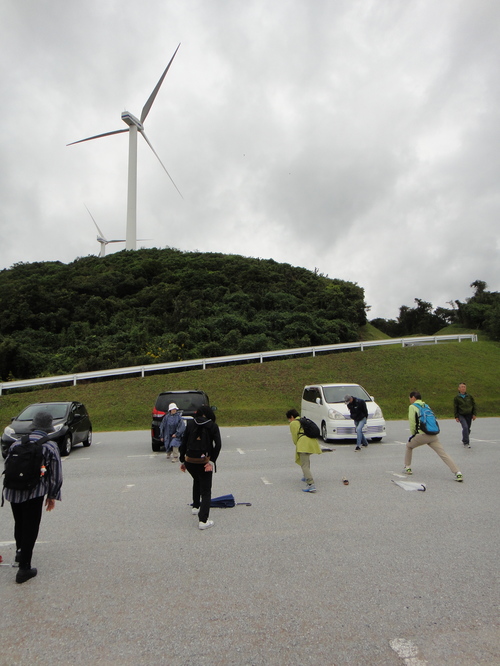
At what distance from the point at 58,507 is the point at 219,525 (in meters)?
2.64

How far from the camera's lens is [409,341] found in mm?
35500

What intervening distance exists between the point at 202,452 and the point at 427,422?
4163 mm

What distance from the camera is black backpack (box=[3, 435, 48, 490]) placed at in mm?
4141

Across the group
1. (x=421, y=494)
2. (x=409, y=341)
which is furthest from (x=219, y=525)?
(x=409, y=341)

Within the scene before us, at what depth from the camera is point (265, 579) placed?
4.01 meters

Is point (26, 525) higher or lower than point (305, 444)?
lower

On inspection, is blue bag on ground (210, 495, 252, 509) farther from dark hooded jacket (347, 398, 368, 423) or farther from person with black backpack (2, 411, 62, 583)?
dark hooded jacket (347, 398, 368, 423)

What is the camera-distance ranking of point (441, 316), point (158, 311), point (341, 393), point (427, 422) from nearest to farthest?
point (427, 422) < point (341, 393) < point (158, 311) < point (441, 316)

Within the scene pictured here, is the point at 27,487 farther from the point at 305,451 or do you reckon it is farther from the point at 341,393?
the point at 341,393

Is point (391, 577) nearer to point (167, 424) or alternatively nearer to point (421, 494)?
point (421, 494)

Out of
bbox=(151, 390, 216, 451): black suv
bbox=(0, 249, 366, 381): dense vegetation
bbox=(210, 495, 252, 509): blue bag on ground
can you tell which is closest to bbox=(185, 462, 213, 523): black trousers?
bbox=(210, 495, 252, 509): blue bag on ground

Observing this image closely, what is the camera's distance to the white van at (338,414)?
1310 centimetres

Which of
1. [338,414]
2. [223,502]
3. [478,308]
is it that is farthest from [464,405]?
[478,308]

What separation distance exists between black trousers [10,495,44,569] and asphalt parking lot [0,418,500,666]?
220 mm
